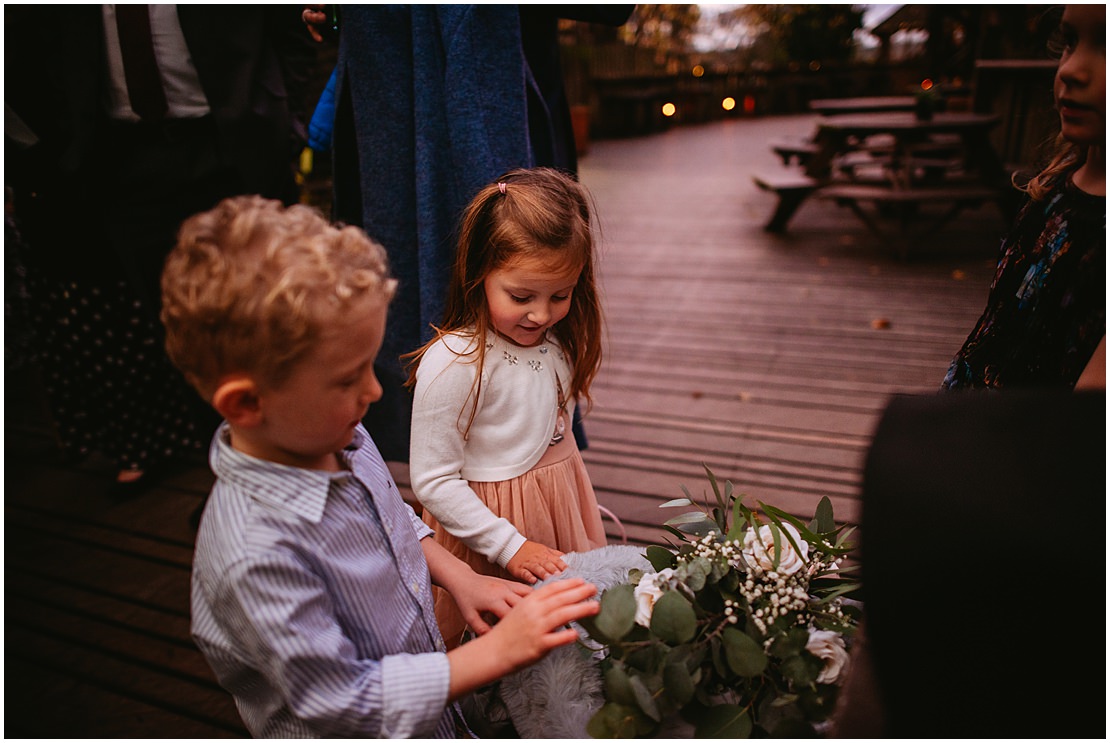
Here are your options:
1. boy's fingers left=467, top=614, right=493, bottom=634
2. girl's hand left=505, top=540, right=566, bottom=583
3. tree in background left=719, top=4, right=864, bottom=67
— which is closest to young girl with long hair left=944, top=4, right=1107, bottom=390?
girl's hand left=505, top=540, right=566, bottom=583

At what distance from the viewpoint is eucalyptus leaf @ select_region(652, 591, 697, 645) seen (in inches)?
34.9

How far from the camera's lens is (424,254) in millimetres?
1791

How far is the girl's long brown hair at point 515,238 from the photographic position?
1.27 m

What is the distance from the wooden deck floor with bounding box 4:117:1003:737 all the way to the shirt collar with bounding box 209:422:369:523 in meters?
1.01

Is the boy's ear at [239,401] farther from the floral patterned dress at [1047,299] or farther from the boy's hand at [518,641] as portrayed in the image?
the floral patterned dress at [1047,299]

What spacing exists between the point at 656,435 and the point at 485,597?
1.85 metres

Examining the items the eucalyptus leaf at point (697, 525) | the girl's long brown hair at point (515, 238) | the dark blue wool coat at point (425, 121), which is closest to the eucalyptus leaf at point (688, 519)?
the eucalyptus leaf at point (697, 525)

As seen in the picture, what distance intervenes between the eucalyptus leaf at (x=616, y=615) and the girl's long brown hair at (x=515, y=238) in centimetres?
55

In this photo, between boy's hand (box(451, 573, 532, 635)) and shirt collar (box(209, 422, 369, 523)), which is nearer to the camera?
shirt collar (box(209, 422, 369, 523))

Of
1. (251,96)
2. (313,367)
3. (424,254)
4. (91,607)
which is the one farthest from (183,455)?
(313,367)

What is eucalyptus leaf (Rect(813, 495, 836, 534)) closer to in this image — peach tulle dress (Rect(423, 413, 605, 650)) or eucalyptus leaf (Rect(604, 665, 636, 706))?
eucalyptus leaf (Rect(604, 665, 636, 706))

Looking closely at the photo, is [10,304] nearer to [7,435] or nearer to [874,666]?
[7,435]

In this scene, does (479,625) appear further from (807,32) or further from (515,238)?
(807,32)

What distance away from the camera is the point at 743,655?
88 cm
